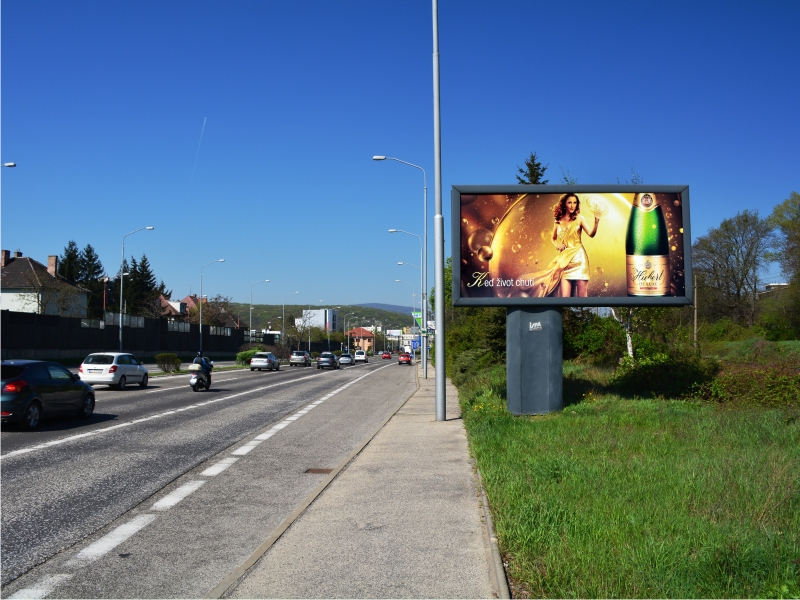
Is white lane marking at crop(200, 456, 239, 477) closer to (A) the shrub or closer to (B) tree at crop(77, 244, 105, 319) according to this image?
(A) the shrub

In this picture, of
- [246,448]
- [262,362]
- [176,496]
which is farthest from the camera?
[262,362]

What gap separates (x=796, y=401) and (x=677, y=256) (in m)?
3.91

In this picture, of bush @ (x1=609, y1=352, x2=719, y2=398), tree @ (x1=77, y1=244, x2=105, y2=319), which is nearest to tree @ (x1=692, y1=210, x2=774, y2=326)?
bush @ (x1=609, y1=352, x2=719, y2=398)

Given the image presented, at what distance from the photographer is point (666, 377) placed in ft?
64.6

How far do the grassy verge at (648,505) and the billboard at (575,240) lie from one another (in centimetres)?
462

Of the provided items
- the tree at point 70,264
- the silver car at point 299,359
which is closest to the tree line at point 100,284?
the tree at point 70,264

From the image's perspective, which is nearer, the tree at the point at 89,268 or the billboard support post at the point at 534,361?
the billboard support post at the point at 534,361

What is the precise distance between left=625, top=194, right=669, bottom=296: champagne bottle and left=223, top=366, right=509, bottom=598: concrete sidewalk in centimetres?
838

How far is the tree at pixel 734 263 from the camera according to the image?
208 feet

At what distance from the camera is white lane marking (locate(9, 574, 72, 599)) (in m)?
5.38

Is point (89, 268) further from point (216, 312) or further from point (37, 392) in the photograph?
point (37, 392)

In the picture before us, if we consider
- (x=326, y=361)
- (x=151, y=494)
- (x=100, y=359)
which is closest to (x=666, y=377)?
(x=151, y=494)

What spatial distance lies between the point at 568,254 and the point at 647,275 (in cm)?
181

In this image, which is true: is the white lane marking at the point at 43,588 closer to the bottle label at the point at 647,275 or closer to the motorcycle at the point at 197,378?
the bottle label at the point at 647,275
